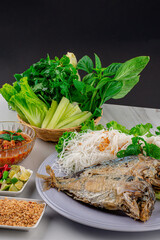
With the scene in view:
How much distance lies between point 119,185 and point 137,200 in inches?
5.9

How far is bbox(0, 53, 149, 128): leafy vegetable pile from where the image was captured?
3.40 meters

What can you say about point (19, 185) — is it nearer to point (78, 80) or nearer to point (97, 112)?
point (97, 112)

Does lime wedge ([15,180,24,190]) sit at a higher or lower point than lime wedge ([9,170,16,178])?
lower

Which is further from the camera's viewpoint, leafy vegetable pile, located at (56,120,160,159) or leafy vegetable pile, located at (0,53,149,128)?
leafy vegetable pile, located at (0,53,149,128)

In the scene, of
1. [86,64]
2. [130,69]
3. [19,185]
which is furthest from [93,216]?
[86,64]

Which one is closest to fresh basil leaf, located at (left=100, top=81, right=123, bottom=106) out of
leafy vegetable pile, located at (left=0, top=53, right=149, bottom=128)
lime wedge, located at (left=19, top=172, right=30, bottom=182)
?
leafy vegetable pile, located at (left=0, top=53, right=149, bottom=128)

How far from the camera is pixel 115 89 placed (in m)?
3.50

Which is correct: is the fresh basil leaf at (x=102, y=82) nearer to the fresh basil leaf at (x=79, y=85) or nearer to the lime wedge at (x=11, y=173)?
the fresh basil leaf at (x=79, y=85)

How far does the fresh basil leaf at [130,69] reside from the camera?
3537 millimetres

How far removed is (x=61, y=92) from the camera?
3.37m

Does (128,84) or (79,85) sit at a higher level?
(79,85)

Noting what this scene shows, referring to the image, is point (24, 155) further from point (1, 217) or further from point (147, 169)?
point (147, 169)

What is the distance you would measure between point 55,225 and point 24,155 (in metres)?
0.85

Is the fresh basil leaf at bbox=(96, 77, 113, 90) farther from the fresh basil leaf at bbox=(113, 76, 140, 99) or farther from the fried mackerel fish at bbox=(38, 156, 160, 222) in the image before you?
the fried mackerel fish at bbox=(38, 156, 160, 222)
